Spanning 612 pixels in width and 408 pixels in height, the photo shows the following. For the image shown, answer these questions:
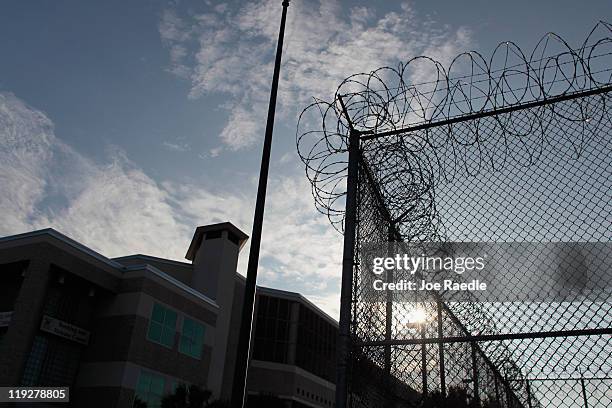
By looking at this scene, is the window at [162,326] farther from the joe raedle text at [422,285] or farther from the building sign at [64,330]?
the joe raedle text at [422,285]

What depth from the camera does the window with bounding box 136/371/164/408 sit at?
24656 mm

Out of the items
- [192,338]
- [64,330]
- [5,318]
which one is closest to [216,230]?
[192,338]

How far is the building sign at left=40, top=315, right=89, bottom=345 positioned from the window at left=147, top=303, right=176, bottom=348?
10.1 ft

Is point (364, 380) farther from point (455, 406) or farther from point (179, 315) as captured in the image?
point (179, 315)

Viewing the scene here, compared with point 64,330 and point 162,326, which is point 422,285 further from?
point 162,326

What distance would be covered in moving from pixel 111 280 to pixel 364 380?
79.1 ft

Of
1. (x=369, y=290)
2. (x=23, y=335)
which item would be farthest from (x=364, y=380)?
(x=23, y=335)

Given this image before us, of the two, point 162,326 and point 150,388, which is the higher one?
point 162,326

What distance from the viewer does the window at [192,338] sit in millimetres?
28183

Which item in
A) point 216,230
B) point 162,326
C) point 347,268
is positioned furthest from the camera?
point 216,230

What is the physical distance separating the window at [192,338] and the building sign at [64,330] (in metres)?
5.04

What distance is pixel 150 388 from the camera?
25250 millimetres

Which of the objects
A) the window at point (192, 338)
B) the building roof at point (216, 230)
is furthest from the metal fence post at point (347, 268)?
the building roof at point (216, 230)

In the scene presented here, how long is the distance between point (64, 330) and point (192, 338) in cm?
720
